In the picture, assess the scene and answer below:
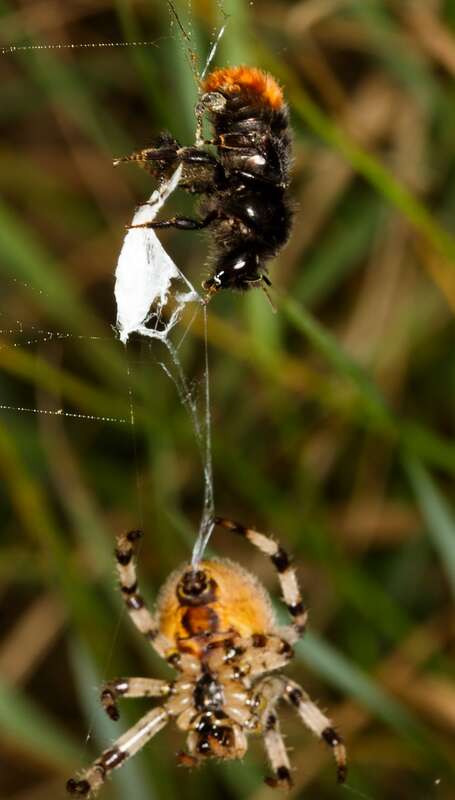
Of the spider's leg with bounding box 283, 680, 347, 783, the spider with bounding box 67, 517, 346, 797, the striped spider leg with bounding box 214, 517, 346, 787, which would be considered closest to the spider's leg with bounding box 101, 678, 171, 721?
the spider with bounding box 67, 517, 346, 797

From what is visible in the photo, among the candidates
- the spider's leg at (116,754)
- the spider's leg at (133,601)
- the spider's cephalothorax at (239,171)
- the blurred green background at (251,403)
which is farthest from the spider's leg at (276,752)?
the spider's cephalothorax at (239,171)

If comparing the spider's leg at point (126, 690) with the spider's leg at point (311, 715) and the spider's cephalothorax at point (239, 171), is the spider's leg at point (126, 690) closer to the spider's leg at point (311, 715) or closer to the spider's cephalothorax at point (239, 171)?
the spider's leg at point (311, 715)

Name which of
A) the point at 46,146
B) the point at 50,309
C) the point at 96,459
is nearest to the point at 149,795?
the point at 96,459

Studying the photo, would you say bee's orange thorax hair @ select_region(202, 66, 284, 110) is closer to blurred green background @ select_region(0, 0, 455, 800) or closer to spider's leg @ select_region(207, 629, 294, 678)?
blurred green background @ select_region(0, 0, 455, 800)

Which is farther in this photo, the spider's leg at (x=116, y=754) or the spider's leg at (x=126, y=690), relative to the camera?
the spider's leg at (x=116, y=754)

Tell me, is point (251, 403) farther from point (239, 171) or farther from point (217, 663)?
point (239, 171)

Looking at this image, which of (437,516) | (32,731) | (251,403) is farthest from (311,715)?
(251,403)
